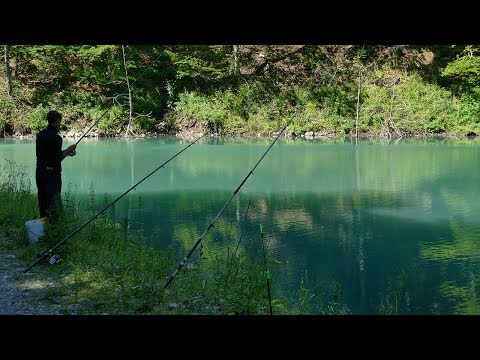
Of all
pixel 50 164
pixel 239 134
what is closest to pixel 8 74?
pixel 239 134

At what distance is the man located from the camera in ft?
17.0

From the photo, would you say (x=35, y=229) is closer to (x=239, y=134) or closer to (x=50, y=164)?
(x=50, y=164)

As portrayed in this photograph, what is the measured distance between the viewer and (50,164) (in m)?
5.32

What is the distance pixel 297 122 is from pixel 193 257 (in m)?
20.3

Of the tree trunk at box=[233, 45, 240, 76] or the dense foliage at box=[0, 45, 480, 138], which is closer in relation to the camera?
the dense foliage at box=[0, 45, 480, 138]

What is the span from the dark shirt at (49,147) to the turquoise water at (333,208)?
2.20 m

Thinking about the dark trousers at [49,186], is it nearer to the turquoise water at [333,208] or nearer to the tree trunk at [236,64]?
the turquoise water at [333,208]

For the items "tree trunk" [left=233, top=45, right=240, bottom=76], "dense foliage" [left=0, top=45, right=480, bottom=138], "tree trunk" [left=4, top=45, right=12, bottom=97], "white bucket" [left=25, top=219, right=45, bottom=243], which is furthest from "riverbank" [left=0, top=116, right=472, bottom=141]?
"white bucket" [left=25, top=219, right=45, bottom=243]

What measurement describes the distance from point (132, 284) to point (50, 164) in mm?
1757

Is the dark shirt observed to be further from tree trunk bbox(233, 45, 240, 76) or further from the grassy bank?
tree trunk bbox(233, 45, 240, 76)

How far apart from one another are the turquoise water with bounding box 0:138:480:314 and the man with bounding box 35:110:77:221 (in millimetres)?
1995

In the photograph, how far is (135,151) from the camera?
66.6 ft

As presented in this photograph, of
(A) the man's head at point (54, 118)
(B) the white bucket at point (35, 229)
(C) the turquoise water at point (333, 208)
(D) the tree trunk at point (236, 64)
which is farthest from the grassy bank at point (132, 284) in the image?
(D) the tree trunk at point (236, 64)

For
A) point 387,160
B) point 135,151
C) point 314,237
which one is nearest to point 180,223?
point 314,237
